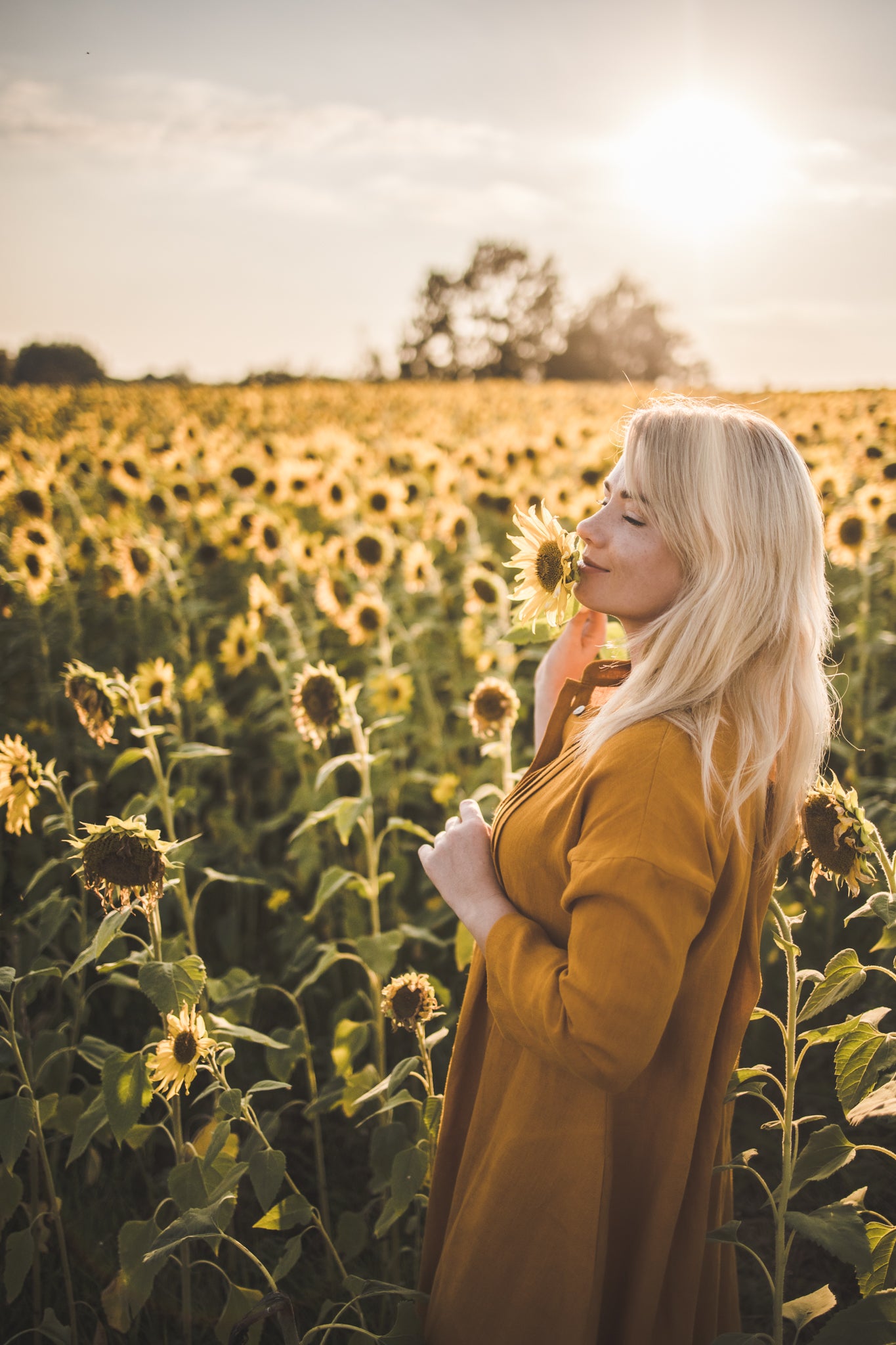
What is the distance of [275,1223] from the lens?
204 cm

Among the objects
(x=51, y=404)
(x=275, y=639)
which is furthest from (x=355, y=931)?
(x=51, y=404)

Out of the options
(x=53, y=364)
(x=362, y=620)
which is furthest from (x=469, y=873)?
(x=53, y=364)

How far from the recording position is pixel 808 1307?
1896 millimetres

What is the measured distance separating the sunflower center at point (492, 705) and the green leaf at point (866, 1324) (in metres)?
1.63

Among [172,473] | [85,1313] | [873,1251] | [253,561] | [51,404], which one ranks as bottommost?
[85,1313]

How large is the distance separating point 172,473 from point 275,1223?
5379 mm

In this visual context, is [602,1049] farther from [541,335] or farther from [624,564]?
[541,335]

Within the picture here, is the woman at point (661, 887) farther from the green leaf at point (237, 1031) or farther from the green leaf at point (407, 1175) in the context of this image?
the green leaf at point (237, 1031)

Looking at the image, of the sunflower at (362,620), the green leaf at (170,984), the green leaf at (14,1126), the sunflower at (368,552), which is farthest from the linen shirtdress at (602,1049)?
the sunflower at (368,552)

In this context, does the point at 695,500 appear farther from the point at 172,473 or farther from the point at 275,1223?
the point at 172,473

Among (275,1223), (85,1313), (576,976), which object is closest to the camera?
(576,976)

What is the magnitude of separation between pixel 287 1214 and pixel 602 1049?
1.06m

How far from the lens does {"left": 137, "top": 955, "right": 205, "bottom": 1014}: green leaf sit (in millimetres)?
1923

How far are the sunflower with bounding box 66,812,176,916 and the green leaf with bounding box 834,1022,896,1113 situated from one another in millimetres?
1327
